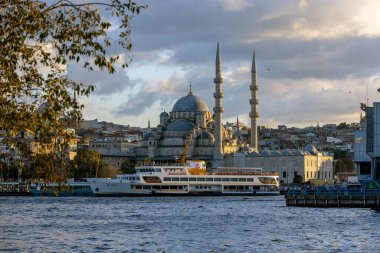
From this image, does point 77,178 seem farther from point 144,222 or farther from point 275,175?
point 144,222

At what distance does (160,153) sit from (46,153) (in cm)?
15424

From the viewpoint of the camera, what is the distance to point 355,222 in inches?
2005

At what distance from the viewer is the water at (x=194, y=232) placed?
36750 millimetres

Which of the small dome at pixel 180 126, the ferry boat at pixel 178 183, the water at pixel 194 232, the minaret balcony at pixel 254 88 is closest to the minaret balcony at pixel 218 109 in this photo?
the minaret balcony at pixel 254 88

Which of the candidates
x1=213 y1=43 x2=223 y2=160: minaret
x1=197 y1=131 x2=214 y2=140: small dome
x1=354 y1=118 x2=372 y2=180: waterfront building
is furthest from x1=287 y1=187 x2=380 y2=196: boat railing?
x1=197 y1=131 x2=214 y2=140: small dome

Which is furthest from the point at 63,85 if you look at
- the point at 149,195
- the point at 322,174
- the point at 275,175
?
the point at 322,174

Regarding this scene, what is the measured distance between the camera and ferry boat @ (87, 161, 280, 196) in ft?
355

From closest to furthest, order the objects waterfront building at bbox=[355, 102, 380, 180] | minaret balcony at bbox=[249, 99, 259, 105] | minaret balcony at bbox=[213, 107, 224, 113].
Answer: waterfront building at bbox=[355, 102, 380, 180], minaret balcony at bbox=[213, 107, 224, 113], minaret balcony at bbox=[249, 99, 259, 105]

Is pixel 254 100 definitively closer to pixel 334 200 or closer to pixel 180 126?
pixel 180 126

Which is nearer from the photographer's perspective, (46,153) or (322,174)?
(46,153)

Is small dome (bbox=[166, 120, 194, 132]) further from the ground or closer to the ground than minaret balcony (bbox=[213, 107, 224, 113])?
closer to the ground

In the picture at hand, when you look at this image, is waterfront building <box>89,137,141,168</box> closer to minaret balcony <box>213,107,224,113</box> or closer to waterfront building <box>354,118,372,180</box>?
minaret balcony <box>213,107,224,113</box>

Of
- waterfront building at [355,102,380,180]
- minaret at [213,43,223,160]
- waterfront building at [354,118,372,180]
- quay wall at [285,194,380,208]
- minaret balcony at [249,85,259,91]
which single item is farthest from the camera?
minaret balcony at [249,85,259,91]

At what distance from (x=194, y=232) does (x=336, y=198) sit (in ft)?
78.1
